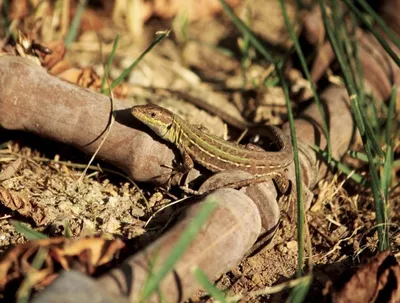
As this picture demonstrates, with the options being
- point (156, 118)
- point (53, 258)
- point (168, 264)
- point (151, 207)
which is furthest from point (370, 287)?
point (156, 118)

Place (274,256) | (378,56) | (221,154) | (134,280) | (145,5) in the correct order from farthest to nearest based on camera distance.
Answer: (145,5), (378,56), (221,154), (274,256), (134,280)

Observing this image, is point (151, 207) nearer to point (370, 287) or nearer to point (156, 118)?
point (156, 118)

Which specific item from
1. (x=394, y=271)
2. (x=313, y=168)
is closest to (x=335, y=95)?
(x=313, y=168)

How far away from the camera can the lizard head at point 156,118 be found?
357 cm

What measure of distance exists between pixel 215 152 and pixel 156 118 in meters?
0.47

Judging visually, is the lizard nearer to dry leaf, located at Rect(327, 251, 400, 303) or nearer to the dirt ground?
the dirt ground

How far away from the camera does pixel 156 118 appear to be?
3742 millimetres

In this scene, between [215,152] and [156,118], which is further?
[215,152]

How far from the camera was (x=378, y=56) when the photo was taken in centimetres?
493

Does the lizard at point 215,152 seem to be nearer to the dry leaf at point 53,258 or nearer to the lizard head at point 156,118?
the lizard head at point 156,118

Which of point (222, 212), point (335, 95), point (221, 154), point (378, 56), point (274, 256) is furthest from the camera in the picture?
point (378, 56)

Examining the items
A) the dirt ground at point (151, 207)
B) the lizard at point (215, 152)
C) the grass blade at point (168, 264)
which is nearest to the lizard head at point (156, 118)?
the lizard at point (215, 152)

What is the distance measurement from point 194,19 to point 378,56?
2.32 meters

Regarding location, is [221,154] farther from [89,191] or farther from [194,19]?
[194,19]
